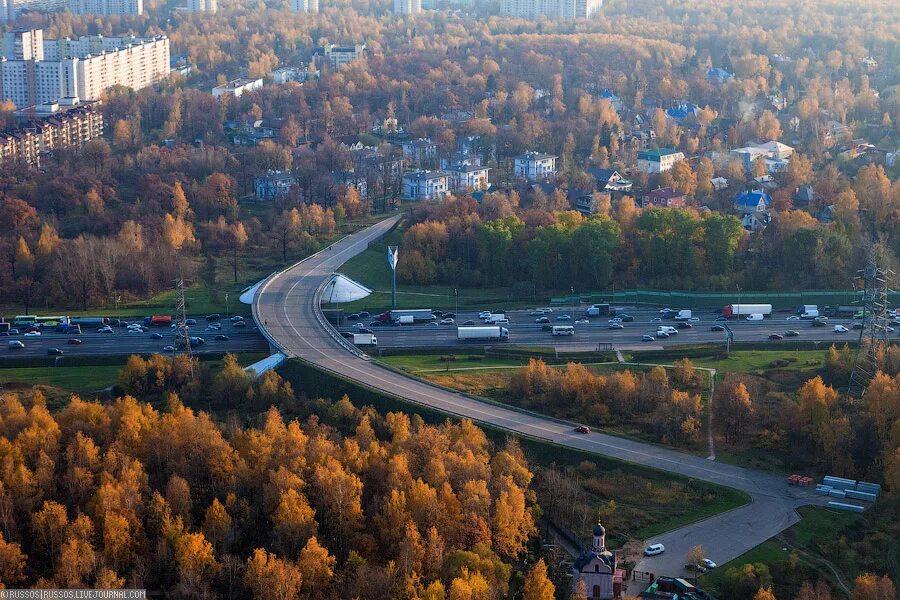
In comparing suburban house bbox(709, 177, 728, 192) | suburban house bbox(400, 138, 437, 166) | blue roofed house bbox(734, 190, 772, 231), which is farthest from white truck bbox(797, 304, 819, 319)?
suburban house bbox(400, 138, 437, 166)

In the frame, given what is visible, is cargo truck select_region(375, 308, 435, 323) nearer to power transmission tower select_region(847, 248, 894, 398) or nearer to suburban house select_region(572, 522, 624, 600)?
power transmission tower select_region(847, 248, 894, 398)

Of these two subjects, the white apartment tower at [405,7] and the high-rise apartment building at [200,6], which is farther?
the white apartment tower at [405,7]

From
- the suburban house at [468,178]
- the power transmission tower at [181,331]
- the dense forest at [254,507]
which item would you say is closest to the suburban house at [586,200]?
the suburban house at [468,178]

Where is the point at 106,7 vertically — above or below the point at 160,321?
above

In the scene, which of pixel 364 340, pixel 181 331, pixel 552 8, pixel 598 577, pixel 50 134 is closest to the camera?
pixel 598 577

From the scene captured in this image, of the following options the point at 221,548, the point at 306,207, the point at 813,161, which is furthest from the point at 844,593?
the point at 813,161

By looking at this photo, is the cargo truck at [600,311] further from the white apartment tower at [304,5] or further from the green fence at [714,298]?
the white apartment tower at [304,5]

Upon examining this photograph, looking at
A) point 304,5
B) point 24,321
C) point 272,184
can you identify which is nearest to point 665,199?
point 272,184

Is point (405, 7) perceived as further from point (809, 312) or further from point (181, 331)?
point (181, 331)

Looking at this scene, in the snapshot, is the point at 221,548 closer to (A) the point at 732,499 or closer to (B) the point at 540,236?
(A) the point at 732,499
